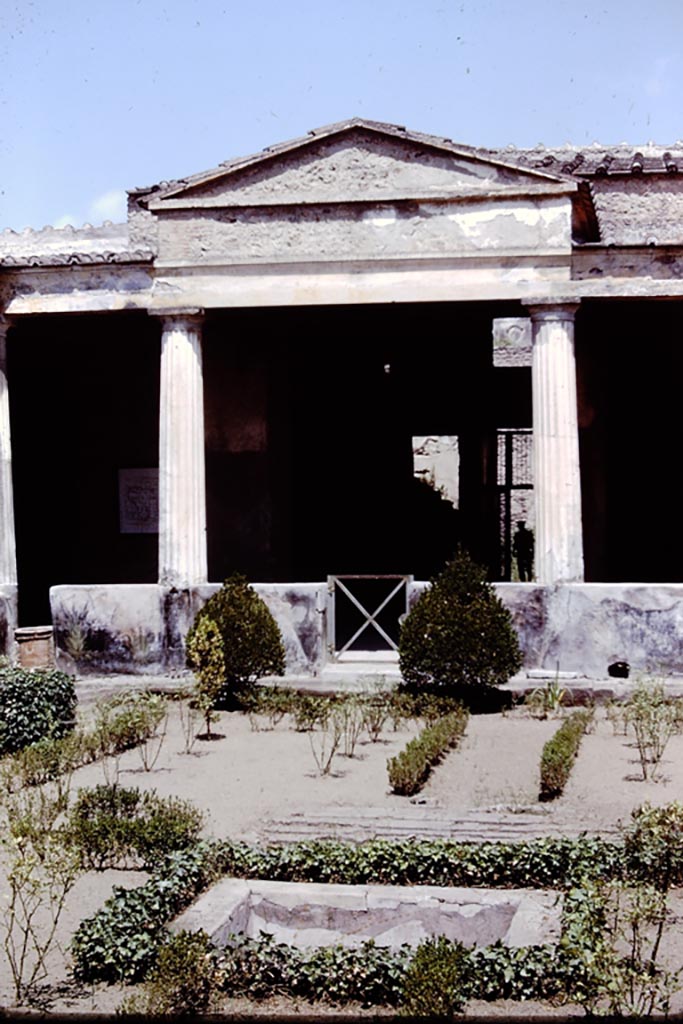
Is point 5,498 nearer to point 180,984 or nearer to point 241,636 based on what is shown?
point 241,636

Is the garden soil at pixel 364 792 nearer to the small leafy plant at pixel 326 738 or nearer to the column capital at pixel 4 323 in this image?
the small leafy plant at pixel 326 738

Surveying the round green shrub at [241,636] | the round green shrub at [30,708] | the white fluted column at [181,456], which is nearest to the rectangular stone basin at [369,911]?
the round green shrub at [30,708]

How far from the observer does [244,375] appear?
1478 centimetres

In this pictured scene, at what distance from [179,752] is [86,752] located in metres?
0.71

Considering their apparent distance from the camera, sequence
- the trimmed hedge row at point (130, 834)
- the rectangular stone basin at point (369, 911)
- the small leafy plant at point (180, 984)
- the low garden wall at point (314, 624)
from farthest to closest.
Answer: the low garden wall at point (314, 624), the trimmed hedge row at point (130, 834), the rectangular stone basin at point (369, 911), the small leafy plant at point (180, 984)

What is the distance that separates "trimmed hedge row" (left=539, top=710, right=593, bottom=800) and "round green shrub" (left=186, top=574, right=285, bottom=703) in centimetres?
267

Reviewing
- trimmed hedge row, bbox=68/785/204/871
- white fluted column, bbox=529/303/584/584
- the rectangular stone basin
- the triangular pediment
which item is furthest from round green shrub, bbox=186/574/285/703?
the rectangular stone basin

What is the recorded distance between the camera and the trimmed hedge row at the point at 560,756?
7.69 m

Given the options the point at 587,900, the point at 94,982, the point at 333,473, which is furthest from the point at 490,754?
the point at 333,473

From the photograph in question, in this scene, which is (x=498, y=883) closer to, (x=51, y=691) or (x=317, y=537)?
(x=51, y=691)

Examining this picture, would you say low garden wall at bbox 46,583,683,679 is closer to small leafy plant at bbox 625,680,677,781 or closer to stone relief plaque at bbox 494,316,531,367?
small leafy plant at bbox 625,680,677,781

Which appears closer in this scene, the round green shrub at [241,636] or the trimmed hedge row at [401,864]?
the trimmed hedge row at [401,864]

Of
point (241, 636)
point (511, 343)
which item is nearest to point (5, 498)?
point (241, 636)

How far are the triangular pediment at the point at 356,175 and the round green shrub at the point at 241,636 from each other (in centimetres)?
370
